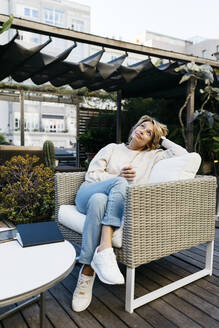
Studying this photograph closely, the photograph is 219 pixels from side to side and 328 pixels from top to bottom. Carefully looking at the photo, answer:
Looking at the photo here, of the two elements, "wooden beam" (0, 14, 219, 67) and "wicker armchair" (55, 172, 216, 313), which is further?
"wooden beam" (0, 14, 219, 67)

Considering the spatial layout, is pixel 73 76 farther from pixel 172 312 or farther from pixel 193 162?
pixel 172 312

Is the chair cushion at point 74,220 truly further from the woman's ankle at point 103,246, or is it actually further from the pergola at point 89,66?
the pergola at point 89,66

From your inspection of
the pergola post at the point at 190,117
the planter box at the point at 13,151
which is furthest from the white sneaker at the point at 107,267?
the planter box at the point at 13,151

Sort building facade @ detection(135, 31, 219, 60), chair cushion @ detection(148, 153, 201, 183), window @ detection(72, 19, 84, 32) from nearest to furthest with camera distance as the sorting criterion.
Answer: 1. chair cushion @ detection(148, 153, 201, 183)
2. window @ detection(72, 19, 84, 32)
3. building facade @ detection(135, 31, 219, 60)

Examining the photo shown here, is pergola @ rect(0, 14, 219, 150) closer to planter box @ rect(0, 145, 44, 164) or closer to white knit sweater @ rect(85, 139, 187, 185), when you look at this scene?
planter box @ rect(0, 145, 44, 164)

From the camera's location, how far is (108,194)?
5.73 feet

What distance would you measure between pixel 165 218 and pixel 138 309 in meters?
0.54

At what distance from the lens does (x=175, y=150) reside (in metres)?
2.09

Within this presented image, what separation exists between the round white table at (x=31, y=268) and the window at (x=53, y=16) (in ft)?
48.3

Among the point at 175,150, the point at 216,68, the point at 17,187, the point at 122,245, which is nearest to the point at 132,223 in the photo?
the point at 122,245

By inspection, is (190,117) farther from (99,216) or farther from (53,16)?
(53,16)

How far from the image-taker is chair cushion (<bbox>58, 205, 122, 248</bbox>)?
60.9 inches

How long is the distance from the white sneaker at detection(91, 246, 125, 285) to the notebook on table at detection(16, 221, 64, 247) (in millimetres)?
231

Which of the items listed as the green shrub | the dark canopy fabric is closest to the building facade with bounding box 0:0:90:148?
the dark canopy fabric
